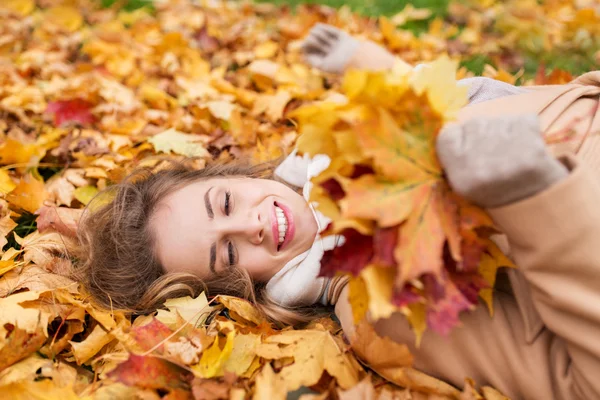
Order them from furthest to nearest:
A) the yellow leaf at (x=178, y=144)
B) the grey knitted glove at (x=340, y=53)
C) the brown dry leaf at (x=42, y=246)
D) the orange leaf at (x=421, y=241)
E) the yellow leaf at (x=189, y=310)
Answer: the grey knitted glove at (x=340, y=53) → the yellow leaf at (x=178, y=144) → the brown dry leaf at (x=42, y=246) → the yellow leaf at (x=189, y=310) → the orange leaf at (x=421, y=241)

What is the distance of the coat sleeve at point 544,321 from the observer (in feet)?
3.29

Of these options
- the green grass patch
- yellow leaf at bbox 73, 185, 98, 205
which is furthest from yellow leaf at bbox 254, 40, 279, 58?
yellow leaf at bbox 73, 185, 98, 205

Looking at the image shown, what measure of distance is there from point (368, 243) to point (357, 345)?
1.38 ft

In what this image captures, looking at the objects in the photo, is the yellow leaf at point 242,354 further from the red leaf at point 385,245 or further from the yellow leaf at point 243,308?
the red leaf at point 385,245

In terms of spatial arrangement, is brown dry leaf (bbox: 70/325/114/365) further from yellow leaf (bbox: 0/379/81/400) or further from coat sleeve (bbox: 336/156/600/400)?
coat sleeve (bbox: 336/156/600/400)

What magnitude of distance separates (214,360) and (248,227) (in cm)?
45

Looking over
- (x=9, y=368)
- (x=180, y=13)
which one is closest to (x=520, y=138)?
(x=9, y=368)

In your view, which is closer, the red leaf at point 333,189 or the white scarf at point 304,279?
the red leaf at point 333,189

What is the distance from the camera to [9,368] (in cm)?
133

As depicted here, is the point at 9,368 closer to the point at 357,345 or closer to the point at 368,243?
the point at 357,345

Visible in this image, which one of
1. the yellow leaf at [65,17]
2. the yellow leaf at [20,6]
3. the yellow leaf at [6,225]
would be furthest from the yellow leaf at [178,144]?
the yellow leaf at [20,6]

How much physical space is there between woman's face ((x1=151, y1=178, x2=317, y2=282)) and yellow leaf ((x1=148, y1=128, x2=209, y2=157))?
55cm

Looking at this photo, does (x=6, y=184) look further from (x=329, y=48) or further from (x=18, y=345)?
(x=329, y=48)

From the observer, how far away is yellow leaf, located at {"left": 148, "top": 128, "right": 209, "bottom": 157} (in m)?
2.27
